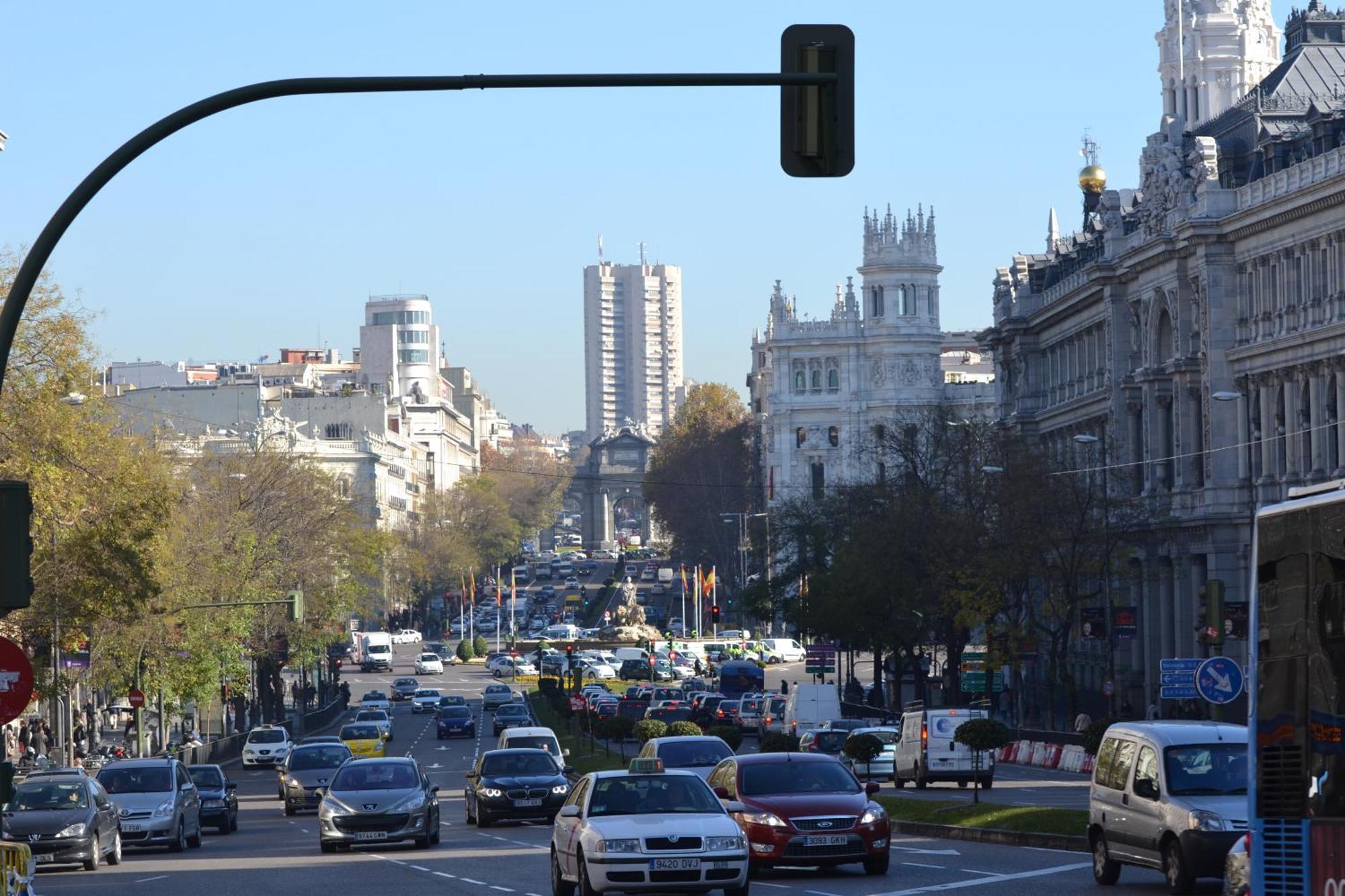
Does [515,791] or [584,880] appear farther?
[515,791]

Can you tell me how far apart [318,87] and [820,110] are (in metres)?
3.03

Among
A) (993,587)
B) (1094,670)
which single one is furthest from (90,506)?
(1094,670)

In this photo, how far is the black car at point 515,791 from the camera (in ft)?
123

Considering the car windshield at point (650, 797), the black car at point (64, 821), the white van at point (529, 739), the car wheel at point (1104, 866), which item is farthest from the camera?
the white van at point (529, 739)

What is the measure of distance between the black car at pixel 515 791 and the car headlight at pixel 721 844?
50.8 ft

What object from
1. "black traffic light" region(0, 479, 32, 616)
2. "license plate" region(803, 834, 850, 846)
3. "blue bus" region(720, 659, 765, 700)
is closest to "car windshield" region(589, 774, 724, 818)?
"license plate" region(803, 834, 850, 846)

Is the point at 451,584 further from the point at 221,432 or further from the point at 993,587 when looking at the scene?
the point at 993,587

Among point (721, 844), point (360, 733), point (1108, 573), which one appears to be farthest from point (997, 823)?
point (1108, 573)

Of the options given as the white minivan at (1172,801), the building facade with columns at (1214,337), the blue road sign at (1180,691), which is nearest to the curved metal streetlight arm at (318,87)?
the white minivan at (1172,801)

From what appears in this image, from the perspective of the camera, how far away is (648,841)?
22.0 m

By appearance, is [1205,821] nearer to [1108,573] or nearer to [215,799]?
[215,799]

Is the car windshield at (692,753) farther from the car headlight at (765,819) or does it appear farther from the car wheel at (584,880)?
the car wheel at (584,880)

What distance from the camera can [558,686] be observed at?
97.7m

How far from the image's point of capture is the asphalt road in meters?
24.7
